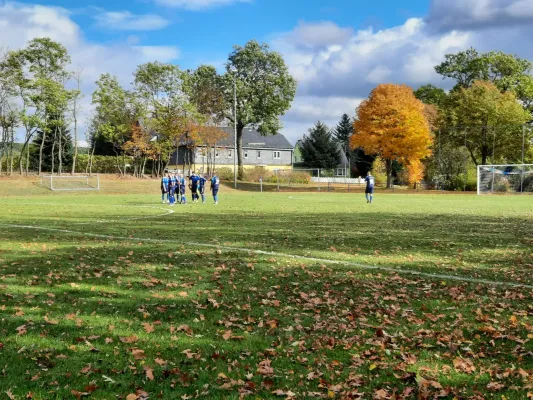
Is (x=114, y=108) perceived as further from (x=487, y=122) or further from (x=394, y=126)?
(x=487, y=122)

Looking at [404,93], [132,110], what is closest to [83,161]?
[132,110]

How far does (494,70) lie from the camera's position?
73688 mm

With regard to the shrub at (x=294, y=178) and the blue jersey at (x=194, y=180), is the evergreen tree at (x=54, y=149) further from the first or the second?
the blue jersey at (x=194, y=180)

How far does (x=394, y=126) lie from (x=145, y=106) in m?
28.6

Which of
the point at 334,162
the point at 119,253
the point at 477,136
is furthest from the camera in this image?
the point at 334,162

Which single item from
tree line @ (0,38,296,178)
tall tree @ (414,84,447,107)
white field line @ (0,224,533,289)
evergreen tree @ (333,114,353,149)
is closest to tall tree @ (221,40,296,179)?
tree line @ (0,38,296,178)

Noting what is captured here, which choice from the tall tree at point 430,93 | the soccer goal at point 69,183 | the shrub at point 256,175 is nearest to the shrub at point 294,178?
the shrub at point 256,175

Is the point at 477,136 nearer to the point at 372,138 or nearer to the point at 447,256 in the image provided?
the point at 372,138

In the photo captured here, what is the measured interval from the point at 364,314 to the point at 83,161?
219 feet

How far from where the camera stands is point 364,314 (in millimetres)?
6828

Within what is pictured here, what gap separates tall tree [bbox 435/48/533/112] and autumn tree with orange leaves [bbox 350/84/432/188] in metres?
16.5

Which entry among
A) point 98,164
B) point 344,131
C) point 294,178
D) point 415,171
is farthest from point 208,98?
point 344,131

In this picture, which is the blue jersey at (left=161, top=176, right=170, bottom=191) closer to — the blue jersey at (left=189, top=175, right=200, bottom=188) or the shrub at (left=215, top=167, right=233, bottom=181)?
the blue jersey at (left=189, top=175, right=200, bottom=188)

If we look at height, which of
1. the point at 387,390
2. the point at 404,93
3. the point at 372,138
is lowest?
the point at 387,390
